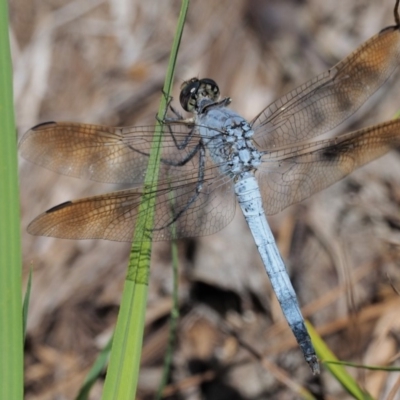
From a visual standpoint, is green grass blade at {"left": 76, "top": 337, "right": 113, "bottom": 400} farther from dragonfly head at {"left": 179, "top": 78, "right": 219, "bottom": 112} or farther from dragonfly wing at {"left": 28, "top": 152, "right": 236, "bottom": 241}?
dragonfly head at {"left": 179, "top": 78, "right": 219, "bottom": 112}

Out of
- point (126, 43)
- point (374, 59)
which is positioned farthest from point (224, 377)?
point (126, 43)

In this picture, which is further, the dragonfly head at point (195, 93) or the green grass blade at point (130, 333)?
the dragonfly head at point (195, 93)

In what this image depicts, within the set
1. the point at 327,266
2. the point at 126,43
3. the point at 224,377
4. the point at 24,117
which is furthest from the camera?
the point at 126,43

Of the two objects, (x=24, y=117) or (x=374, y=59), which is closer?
(x=374, y=59)

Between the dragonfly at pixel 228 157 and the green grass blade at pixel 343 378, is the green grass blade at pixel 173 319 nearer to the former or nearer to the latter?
the dragonfly at pixel 228 157

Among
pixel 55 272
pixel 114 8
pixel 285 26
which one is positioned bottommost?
pixel 55 272

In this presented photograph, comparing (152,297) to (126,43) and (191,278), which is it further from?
(126,43)

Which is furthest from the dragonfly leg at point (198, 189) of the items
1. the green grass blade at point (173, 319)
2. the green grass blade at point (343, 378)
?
the green grass blade at point (343, 378)
